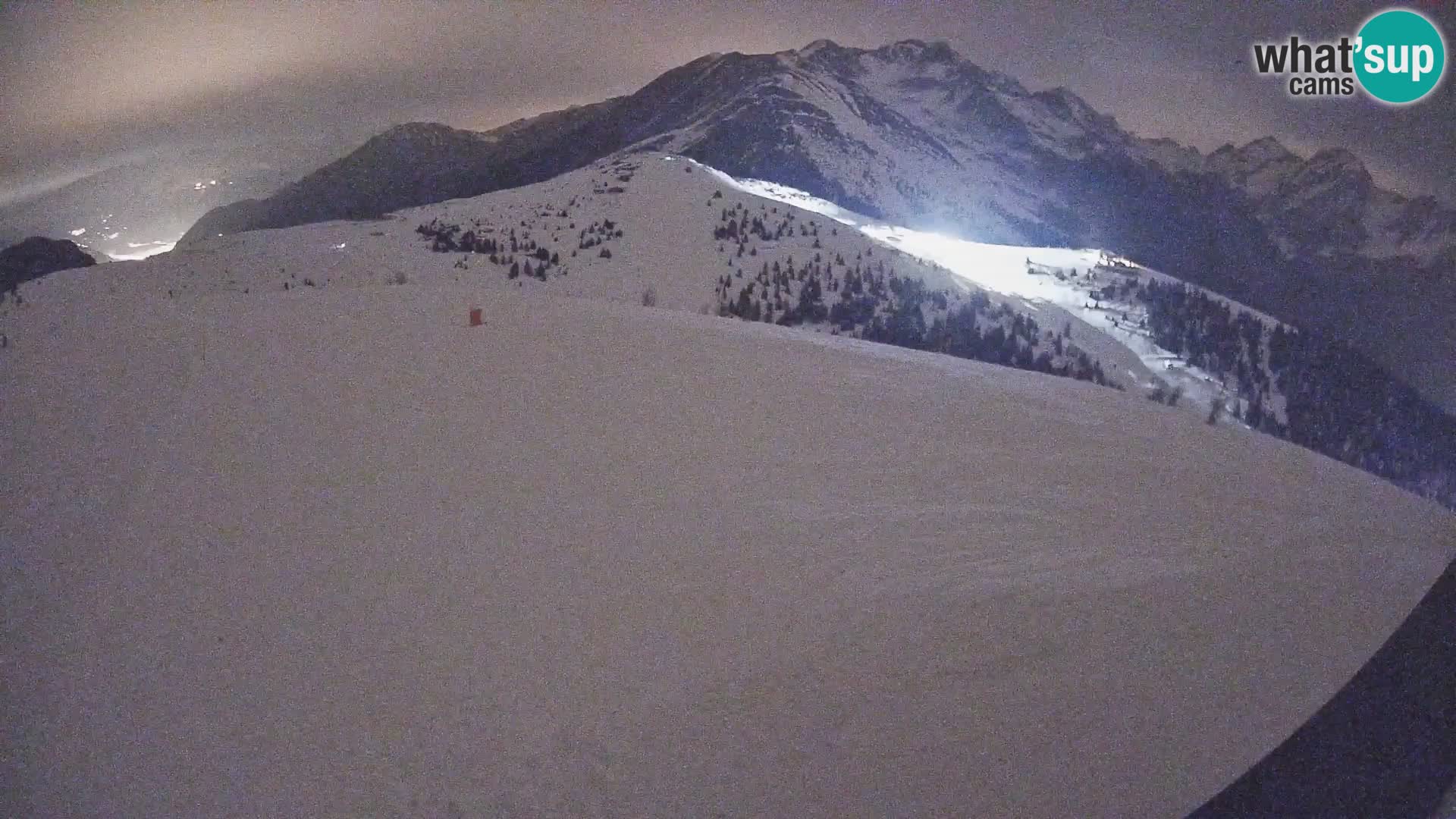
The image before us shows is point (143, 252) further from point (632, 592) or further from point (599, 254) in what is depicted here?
point (632, 592)

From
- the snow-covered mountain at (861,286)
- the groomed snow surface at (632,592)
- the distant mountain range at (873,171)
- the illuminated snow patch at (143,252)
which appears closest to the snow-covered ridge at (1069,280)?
the snow-covered mountain at (861,286)

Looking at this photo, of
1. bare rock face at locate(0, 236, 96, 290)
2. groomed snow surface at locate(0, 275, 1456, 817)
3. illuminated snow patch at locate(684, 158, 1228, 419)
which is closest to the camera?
groomed snow surface at locate(0, 275, 1456, 817)

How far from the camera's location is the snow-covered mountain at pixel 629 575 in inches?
121

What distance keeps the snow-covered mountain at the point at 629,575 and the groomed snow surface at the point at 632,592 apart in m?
0.02

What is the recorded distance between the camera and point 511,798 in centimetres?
292

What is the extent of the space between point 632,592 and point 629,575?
6.1 inches

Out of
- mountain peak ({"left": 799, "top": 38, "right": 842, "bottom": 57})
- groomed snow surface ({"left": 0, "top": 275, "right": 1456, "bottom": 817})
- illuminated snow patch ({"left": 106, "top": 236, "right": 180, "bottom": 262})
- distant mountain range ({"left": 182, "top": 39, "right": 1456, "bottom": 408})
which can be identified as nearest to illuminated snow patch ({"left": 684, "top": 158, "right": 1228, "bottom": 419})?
groomed snow surface ({"left": 0, "top": 275, "right": 1456, "bottom": 817})

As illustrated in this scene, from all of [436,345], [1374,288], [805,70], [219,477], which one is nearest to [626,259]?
[436,345]

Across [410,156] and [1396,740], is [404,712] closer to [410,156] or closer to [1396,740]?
[1396,740]

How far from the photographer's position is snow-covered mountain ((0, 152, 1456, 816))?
3086 millimetres

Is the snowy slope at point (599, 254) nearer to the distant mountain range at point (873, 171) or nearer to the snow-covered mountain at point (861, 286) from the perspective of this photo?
the snow-covered mountain at point (861, 286)

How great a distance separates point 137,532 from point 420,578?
1.93m

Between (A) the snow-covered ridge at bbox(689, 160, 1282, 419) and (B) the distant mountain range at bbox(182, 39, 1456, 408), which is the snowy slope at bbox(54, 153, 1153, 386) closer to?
(A) the snow-covered ridge at bbox(689, 160, 1282, 419)

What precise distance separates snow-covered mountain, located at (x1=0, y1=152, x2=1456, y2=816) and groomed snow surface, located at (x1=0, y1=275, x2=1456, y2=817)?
0.07 feet
